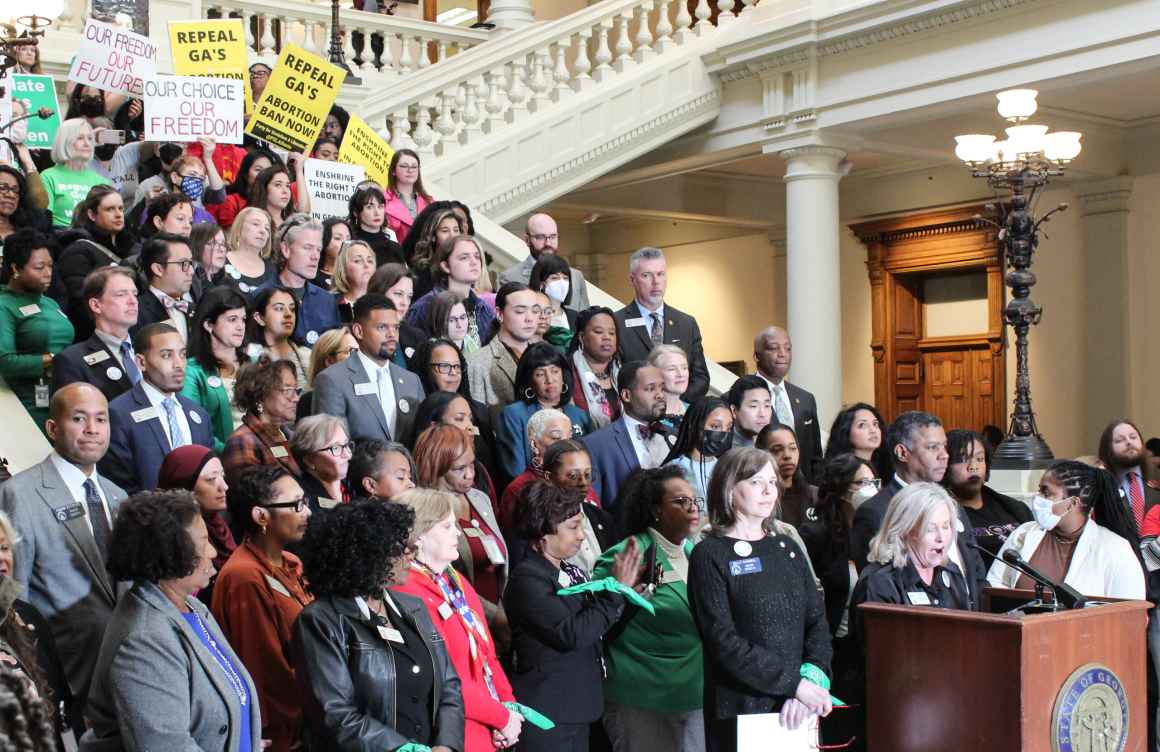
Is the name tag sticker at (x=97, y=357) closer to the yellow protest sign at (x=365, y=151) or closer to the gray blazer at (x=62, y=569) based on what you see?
the gray blazer at (x=62, y=569)

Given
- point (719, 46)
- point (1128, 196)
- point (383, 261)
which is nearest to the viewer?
point (383, 261)

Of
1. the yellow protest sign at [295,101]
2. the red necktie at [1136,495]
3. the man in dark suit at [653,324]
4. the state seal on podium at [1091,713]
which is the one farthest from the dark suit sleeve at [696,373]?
the state seal on podium at [1091,713]

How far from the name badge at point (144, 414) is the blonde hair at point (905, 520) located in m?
2.39

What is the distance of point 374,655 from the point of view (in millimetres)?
3434

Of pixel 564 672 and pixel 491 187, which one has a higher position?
pixel 491 187

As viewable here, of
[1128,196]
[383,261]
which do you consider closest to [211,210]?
[383,261]

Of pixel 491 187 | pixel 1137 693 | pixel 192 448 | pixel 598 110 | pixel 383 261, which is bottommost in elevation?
pixel 1137 693

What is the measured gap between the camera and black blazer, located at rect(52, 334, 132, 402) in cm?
500

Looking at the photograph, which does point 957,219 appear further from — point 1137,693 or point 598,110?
point 1137,693

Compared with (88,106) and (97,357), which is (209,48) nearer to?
(88,106)

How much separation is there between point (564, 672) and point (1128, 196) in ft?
36.0

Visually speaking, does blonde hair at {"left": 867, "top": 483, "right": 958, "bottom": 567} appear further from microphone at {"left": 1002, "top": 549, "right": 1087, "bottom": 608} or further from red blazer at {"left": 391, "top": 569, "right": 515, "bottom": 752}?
red blazer at {"left": 391, "top": 569, "right": 515, "bottom": 752}

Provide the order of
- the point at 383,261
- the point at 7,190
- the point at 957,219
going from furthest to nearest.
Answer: the point at 957,219 < the point at 383,261 < the point at 7,190

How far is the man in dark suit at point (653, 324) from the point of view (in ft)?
23.3
